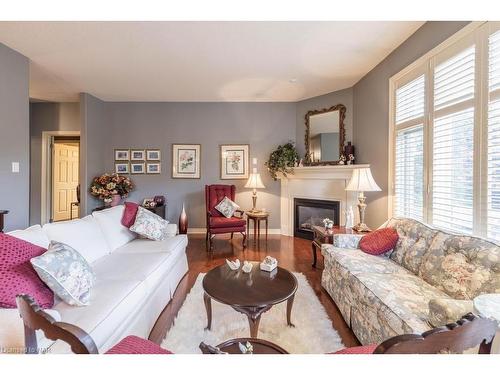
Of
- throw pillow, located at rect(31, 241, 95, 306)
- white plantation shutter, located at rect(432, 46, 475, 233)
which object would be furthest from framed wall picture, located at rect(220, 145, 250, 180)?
throw pillow, located at rect(31, 241, 95, 306)

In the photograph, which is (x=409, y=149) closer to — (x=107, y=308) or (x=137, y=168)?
(x=107, y=308)

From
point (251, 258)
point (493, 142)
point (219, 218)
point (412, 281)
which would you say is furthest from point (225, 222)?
point (493, 142)

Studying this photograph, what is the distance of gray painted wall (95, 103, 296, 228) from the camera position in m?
4.69

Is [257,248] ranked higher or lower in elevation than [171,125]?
lower

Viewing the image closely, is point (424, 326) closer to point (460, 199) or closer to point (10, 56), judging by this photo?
point (460, 199)

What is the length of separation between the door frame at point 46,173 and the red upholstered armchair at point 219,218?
3.19 m

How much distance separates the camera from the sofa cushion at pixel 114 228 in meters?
2.29

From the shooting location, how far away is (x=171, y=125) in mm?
4715

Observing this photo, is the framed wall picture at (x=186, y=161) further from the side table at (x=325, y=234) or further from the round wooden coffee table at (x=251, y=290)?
the round wooden coffee table at (x=251, y=290)

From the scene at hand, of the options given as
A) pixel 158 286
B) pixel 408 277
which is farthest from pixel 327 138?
pixel 158 286

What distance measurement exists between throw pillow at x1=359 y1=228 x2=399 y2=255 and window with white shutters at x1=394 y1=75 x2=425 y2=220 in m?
0.47

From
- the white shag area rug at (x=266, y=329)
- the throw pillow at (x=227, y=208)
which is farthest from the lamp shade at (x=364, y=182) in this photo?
the throw pillow at (x=227, y=208)

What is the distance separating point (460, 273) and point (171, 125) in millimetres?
4842

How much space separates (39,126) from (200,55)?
4194 millimetres
